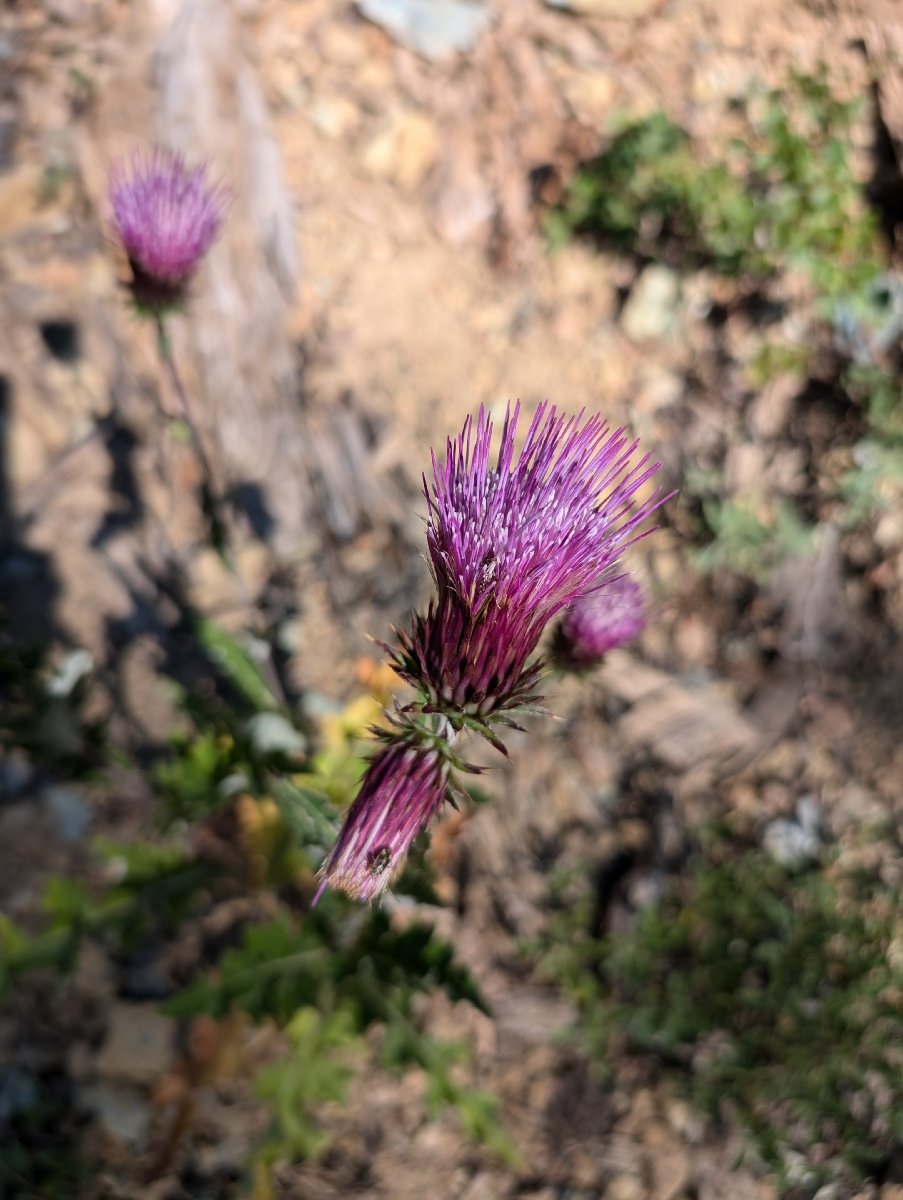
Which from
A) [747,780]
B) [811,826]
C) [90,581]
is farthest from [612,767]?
[90,581]

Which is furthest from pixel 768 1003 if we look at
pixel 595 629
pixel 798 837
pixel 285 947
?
pixel 285 947

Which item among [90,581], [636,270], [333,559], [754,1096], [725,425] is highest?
[636,270]

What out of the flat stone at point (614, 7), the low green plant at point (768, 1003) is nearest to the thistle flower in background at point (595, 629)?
the low green plant at point (768, 1003)

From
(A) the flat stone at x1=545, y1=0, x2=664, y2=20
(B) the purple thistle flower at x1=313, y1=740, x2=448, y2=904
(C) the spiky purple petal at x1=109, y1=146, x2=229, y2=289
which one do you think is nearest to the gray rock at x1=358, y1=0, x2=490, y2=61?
(A) the flat stone at x1=545, y1=0, x2=664, y2=20

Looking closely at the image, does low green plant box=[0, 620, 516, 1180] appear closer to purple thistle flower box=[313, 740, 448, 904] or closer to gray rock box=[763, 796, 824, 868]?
purple thistle flower box=[313, 740, 448, 904]

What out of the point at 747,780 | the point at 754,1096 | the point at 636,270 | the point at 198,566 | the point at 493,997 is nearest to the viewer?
the point at 754,1096

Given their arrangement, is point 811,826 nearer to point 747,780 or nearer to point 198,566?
point 747,780
